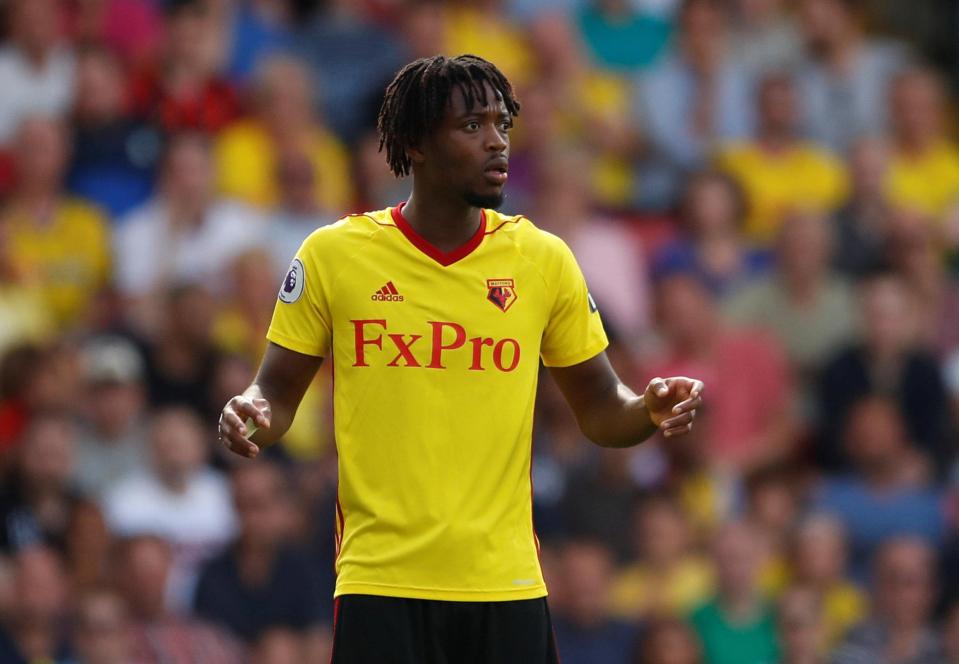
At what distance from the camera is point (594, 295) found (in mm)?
11242

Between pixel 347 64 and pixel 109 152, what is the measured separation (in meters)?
1.85

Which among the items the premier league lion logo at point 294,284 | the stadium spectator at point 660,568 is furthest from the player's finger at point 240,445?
the stadium spectator at point 660,568

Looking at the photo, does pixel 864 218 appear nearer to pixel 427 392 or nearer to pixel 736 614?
pixel 736 614

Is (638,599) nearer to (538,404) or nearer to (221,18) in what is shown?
(538,404)

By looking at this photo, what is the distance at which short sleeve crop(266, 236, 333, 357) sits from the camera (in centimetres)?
548

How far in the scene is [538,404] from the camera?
10477mm

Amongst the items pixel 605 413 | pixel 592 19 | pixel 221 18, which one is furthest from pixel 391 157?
pixel 592 19

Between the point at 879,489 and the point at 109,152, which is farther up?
the point at 109,152

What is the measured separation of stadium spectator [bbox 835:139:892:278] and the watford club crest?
667cm

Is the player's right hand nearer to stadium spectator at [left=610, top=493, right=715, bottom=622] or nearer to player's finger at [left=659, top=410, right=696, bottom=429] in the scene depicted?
player's finger at [left=659, top=410, right=696, bottom=429]

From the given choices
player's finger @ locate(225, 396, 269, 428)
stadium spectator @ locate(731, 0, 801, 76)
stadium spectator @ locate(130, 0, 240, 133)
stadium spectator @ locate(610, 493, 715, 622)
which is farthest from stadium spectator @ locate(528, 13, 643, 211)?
player's finger @ locate(225, 396, 269, 428)

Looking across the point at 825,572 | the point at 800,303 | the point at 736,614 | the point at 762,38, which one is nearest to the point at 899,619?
the point at 825,572

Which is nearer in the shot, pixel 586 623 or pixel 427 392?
pixel 427 392

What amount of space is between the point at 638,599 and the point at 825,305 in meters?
2.56
